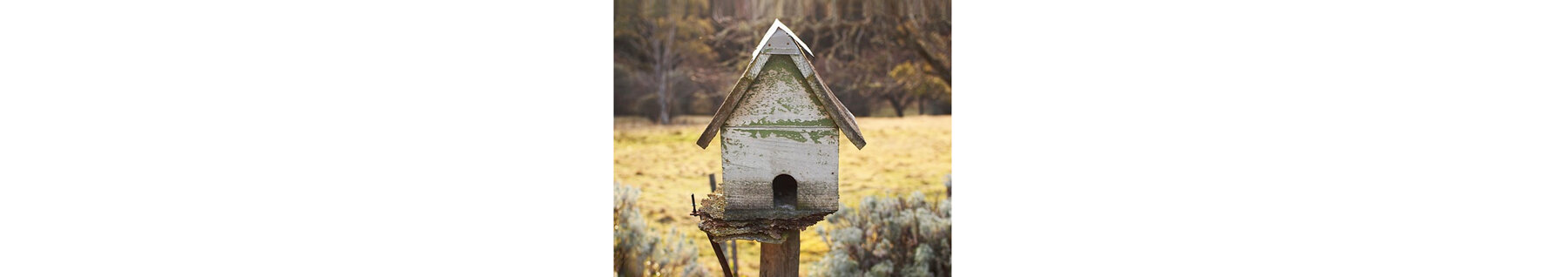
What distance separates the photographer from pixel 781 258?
2.36 m

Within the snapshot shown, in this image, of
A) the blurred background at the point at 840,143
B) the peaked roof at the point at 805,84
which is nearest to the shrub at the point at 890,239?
the blurred background at the point at 840,143

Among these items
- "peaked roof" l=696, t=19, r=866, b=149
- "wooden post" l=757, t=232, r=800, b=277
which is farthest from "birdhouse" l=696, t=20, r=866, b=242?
"wooden post" l=757, t=232, r=800, b=277

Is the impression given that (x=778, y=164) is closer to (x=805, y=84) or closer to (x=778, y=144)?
(x=778, y=144)

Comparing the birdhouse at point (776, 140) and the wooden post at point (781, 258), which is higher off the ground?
the birdhouse at point (776, 140)

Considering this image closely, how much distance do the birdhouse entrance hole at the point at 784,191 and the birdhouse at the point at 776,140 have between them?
0.09 feet

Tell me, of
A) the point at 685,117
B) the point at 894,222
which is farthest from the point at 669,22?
the point at 894,222

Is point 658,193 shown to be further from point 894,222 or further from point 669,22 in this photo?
point 894,222

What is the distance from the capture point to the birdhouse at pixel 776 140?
208 cm

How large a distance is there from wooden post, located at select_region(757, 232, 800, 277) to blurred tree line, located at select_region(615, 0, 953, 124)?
108cm

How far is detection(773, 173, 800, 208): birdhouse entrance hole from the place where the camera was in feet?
7.41

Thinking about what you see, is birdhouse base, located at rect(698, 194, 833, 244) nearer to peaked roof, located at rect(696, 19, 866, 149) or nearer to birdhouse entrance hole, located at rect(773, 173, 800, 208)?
birdhouse entrance hole, located at rect(773, 173, 800, 208)

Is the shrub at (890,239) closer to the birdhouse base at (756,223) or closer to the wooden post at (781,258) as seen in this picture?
the wooden post at (781,258)

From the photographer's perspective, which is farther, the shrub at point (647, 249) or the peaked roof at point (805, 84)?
the shrub at point (647, 249)

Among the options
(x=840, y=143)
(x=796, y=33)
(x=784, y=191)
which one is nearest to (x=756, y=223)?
(x=784, y=191)
